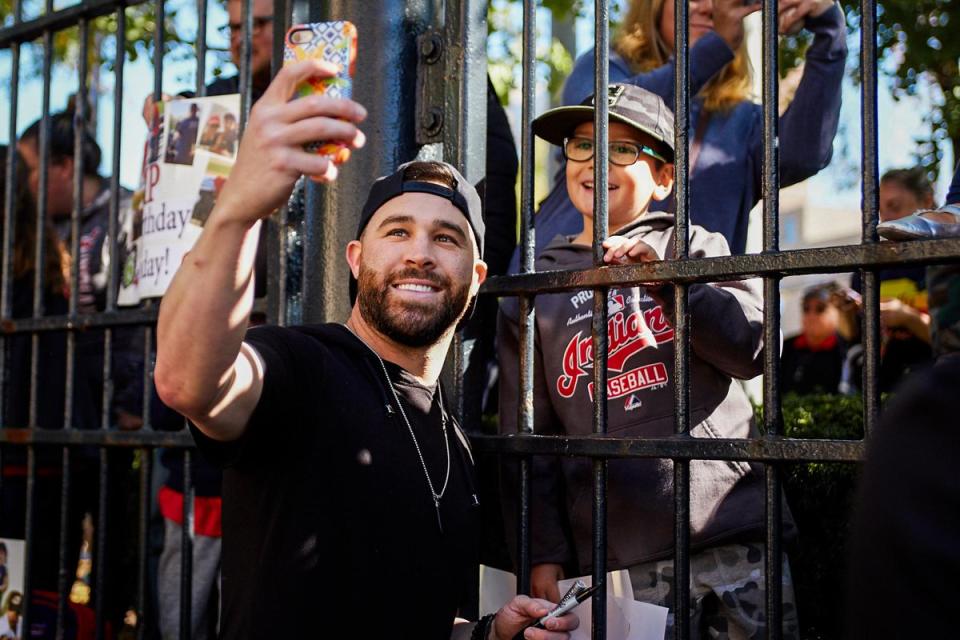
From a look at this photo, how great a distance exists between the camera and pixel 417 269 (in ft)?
8.82

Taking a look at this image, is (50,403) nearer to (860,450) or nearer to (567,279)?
(567,279)

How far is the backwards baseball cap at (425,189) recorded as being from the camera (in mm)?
2758

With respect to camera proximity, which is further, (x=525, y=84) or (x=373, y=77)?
(x=373, y=77)

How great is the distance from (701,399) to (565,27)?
6990mm

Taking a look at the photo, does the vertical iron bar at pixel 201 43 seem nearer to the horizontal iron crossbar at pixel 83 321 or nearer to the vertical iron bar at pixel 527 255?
the horizontal iron crossbar at pixel 83 321

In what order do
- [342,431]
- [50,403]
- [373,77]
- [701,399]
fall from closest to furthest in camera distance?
[342,431]
[701,399]
[373,77]
[50,403]

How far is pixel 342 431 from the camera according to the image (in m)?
2.46

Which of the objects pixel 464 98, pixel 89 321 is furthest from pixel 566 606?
pixel 89 321

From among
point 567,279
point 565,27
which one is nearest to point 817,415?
point 567,279

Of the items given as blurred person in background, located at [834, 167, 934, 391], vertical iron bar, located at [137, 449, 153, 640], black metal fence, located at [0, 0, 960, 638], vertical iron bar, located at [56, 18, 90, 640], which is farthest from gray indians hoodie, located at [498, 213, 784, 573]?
blurred person in background, located at [834, 167, 934, 391]

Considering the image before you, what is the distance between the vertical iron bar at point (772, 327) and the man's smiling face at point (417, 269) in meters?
0.76

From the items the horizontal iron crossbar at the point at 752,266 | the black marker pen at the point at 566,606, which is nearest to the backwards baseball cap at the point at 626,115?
the horizontal iron crossbar at the point at 752,266

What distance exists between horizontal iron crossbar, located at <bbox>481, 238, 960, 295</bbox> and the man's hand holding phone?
80 centimetres

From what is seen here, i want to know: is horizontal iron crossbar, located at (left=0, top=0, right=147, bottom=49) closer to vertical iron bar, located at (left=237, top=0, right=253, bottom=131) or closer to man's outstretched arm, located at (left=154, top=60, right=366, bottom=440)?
vertical iron bar, located at (left=237, top=0, right=253, bottom=131)
